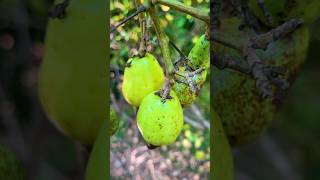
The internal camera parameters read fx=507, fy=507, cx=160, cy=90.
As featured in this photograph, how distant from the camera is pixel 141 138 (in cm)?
96

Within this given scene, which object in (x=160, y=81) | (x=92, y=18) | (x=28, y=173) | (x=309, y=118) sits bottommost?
(x=28, y=173)

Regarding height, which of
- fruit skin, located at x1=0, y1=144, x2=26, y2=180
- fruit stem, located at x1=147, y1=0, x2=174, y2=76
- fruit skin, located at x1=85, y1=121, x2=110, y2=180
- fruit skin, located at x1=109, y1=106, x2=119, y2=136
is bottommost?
fruit skin, located at x1=0, y1=144, x2=26, y2=180

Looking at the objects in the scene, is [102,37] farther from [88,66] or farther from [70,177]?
[70,177]

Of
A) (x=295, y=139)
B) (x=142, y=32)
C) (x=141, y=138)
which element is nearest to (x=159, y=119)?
(x=141, y=138)

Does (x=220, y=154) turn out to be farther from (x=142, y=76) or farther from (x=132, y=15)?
(x=132, y=15)

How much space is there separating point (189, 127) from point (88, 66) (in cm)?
22

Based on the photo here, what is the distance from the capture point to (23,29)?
3.43 feet

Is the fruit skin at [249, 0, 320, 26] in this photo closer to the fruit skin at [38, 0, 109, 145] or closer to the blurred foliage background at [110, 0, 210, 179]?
the blurred foliage background at [110, 0, 210, 179]

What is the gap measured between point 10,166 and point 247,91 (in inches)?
20.5

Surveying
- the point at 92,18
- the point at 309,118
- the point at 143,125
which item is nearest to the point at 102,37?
the point at 92,18

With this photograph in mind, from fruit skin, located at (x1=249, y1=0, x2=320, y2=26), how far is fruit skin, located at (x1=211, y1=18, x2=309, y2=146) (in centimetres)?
3

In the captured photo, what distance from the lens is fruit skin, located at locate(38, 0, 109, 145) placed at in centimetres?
94

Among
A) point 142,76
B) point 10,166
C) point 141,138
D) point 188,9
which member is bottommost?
point 10,166

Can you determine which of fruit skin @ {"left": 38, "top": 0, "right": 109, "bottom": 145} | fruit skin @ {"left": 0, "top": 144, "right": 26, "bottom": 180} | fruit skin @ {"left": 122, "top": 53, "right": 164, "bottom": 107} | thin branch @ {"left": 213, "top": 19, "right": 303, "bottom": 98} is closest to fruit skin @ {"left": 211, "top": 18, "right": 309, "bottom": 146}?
thin branch @ {"left": 213, "top": 19, "right": 303, "bottom": 98}
